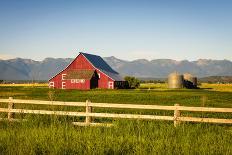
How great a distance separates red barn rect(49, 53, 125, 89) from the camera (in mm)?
70713

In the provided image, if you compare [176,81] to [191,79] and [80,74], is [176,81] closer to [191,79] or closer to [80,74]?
[191,79]

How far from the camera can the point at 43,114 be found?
1650cm

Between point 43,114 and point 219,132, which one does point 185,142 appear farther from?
point 43,114

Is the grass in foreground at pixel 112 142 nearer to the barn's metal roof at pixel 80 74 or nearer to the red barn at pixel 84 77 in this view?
the red barn at pixel 84 77

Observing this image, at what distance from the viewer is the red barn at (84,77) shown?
232 feet

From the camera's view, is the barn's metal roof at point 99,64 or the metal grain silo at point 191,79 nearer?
the barn's metal roof at point 99,64

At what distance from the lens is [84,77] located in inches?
2768

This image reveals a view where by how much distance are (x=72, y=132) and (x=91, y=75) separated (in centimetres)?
5889

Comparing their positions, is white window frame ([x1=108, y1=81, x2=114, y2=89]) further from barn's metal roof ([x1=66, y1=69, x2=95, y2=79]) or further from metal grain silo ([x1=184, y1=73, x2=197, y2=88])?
metal grain silo ([x1=184, y1=73, x2=197, y2=88])

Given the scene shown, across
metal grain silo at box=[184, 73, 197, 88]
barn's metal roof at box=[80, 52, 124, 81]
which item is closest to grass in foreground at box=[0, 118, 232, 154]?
barn's metal roof at box=[80, 52, 124, 81]

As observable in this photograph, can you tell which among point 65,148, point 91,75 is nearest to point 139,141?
point 65,148

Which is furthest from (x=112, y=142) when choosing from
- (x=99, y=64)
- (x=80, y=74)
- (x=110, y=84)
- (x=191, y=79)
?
(x=191, y=79)

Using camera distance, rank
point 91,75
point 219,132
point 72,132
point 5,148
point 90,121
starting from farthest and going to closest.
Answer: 1. point 91,75
2. point 90,121
3. point 219,132
4. point 72,132
5. point 5,148

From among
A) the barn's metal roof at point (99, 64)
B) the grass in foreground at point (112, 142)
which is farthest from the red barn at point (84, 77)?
the grass in foreground at point (112, 142)
